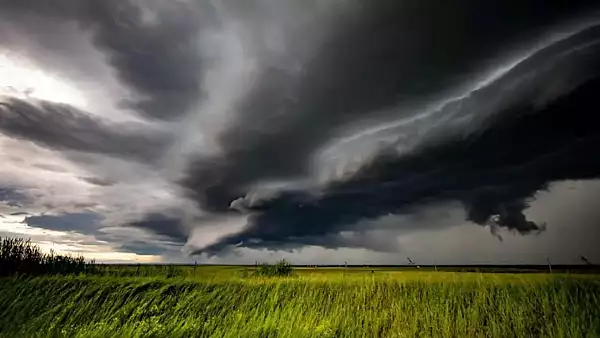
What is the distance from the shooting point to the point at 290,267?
18.1 metres

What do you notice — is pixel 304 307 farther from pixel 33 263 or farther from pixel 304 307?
pixel 33 263

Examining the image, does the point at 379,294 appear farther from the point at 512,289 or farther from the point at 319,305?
the point at 512,289

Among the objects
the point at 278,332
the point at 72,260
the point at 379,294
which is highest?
the point at 72,260

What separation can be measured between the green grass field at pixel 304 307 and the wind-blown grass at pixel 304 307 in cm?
2

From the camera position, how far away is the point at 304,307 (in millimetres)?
9414

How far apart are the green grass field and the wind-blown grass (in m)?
0.02

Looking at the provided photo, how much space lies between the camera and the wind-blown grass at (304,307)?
8.20 m

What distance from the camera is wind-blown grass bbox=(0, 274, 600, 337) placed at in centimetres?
820

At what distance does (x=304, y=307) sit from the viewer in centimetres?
941

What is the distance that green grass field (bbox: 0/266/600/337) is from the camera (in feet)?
26.9

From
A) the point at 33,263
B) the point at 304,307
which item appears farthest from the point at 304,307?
the point at 33,263

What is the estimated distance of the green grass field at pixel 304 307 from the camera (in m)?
8.20

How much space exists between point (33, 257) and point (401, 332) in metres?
10.5

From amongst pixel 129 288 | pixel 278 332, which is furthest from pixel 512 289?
pixel 129 288
